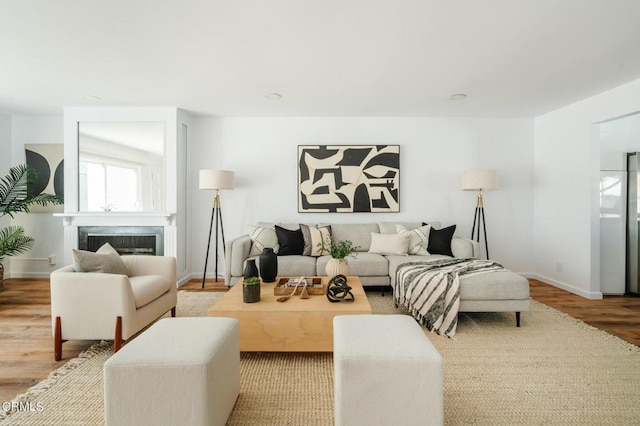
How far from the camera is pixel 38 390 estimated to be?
1774 millimetres

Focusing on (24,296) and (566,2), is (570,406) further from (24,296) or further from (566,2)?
(24,296)

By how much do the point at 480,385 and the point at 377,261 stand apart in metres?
1.82

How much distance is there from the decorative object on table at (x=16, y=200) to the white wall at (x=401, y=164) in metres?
2.00

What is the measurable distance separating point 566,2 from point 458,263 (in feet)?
7.27

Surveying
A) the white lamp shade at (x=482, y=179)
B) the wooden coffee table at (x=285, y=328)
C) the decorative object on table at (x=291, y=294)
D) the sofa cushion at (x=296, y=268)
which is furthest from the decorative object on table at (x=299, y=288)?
the white lamp shade at (x=482, y=179)

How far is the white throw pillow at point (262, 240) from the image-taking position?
3848mm

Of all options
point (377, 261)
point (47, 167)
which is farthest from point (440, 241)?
point (47, 167)

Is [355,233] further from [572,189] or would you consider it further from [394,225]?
[572,189]

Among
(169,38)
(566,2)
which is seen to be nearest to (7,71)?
(169,38)

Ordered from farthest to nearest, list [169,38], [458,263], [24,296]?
[24,296], [458,263], [169,38]

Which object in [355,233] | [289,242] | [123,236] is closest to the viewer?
[289,242]

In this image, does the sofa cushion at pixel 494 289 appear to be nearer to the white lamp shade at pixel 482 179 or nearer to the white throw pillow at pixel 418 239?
the white throw pillow at pixel 418 239

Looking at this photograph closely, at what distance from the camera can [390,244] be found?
382cm

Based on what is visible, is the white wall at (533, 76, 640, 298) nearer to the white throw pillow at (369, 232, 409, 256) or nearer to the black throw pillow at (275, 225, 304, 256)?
the white throw pillow at (369, 232, 409, 256)
